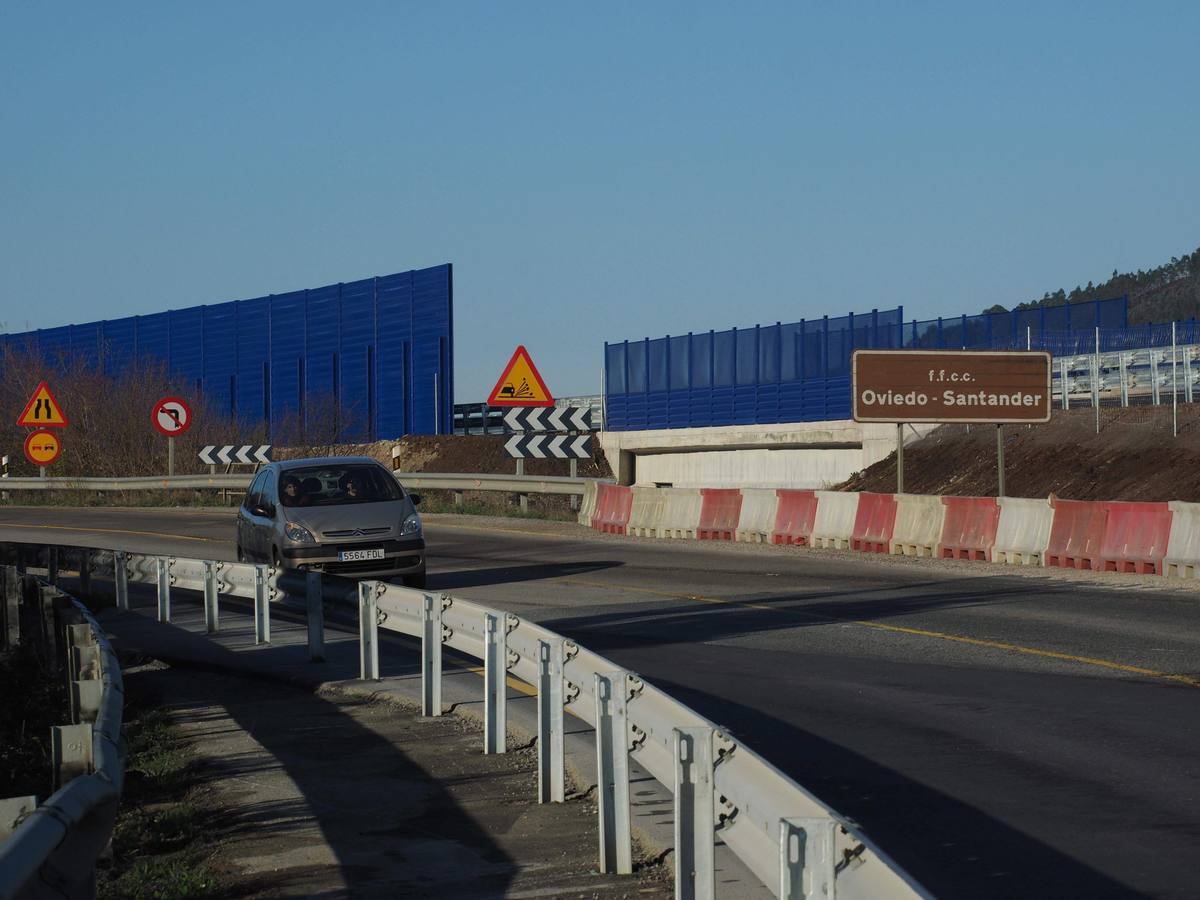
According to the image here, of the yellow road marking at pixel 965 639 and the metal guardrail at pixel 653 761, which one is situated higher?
the metal guardrail at pixel 653 761

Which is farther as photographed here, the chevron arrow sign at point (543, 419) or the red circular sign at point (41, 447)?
the red circular sign at point (41, 447)

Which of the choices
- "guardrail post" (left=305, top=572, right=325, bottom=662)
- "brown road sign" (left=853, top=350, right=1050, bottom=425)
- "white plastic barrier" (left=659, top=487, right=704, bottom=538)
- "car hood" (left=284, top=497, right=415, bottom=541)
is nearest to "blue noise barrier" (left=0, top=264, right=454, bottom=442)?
"white plastic barrier" (left=659, top=487, right=704, bottom=538)

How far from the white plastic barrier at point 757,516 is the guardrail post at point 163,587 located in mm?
12326

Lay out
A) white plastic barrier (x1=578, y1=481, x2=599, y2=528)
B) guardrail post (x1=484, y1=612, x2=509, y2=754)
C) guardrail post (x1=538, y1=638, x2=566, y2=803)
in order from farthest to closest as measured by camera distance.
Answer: white plastic barrier (x1=578, y1=481, x2=599, y2=528), guardrail post (x1=484, y1=612, x2=509, y2=754), guardrail post (x1=538, y1=638, x2=566, y2=803)

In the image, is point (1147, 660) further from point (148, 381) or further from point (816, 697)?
point (148, 381)

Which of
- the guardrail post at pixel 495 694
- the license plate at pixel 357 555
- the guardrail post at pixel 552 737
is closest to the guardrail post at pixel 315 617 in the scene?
the guardrail post at pixel 495 694

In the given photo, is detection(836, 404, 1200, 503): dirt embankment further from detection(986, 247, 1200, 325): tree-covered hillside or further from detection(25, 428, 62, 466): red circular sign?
detection(986, 247, 1200, 325): tree-covered hillside

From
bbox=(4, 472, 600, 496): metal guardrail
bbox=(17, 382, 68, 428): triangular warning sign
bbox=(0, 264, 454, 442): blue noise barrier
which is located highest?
bbox=(0, 264, 454, 442): blue noise barrier

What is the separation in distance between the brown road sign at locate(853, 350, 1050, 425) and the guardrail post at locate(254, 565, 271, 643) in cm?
1574

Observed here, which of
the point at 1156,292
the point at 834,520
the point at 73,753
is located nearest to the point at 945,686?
the point at 73,753

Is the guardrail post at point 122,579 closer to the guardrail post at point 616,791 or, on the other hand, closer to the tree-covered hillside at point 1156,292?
the guardrail post at point 616,791

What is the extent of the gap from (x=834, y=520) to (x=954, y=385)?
419cm

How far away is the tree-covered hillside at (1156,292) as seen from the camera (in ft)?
456

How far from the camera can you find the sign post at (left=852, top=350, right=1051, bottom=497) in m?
29.1
